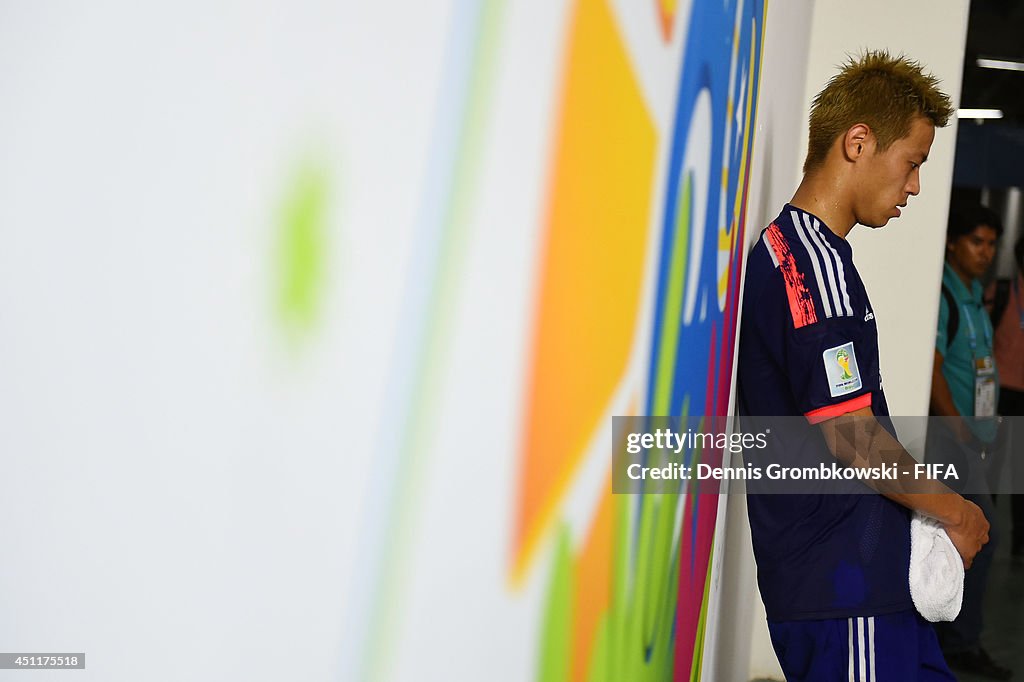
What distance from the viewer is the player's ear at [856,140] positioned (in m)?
1.47

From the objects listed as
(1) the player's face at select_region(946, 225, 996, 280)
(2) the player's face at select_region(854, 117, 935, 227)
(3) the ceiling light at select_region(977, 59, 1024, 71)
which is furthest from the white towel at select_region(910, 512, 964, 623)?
(3) the ceiling light at select_region(977, 59, 1024, 71)

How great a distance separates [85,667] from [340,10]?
237 mm

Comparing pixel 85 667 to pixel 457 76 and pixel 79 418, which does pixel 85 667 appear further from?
pixel 457 76

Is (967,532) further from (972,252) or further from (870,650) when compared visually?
(972,252)

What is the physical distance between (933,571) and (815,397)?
1.13 feet

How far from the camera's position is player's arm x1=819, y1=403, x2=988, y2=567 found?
131cm

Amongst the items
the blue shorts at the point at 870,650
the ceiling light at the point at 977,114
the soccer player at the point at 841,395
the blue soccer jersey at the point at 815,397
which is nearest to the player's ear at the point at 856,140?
the soccer player at the point at 841,395

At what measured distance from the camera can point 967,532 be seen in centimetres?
140

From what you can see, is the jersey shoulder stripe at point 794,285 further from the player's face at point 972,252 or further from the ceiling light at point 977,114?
the ceiling light at point 977,114

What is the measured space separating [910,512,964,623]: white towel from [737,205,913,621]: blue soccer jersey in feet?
0.05

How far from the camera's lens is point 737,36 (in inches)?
49.3

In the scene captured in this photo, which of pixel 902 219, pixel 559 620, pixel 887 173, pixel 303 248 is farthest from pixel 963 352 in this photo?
pixel 303 248

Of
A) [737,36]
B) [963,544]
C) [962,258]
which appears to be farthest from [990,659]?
[737,36]

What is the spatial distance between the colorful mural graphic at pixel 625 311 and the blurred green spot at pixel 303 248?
214 mm
